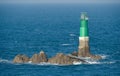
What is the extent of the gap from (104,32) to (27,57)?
55327 mm

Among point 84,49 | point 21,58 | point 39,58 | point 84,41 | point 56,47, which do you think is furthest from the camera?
point 56,47

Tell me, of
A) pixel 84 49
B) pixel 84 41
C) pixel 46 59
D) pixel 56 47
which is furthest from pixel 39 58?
pixel 56 47

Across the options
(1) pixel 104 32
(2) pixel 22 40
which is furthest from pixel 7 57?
(1) pixel 104 32

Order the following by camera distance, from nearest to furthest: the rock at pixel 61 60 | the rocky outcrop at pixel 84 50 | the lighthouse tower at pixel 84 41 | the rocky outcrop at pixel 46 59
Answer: the rock at pixel 61 60 < the rocky outcrop at pixel 46 59 < the rocky outcrop at pixel 84 50 < the lighthouse tower at pixel 84 41

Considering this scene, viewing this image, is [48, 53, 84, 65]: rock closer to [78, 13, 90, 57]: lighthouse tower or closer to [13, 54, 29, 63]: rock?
[13, 54, 29, 63]: rock

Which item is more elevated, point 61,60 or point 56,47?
point 56,47

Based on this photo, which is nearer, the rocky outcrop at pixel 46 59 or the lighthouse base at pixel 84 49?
the rocky outcrop at pixel 46 59

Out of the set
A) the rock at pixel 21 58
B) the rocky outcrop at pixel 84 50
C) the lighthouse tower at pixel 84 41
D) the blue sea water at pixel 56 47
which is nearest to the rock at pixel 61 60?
the blue sea water at pixel 56 47

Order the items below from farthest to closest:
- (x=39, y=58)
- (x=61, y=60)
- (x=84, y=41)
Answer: (x=84, y=41), (x=39, y=58), (x=61, y=60)

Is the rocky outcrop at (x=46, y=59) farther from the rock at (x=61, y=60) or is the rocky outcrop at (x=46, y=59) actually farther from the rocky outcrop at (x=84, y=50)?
the rocky outcrop at (x=84, y=50)

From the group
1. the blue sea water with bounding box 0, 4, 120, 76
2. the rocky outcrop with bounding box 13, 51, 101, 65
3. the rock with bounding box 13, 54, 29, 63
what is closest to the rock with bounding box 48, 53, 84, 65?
the rocky outcrop with bounding box 13, 51, 101, 65

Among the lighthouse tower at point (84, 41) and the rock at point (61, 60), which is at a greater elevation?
the lighthouse tower at point (84, 41)

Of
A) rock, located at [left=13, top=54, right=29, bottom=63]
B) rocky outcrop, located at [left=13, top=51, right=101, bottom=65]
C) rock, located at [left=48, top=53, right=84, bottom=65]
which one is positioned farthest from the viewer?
rock, located at [left=13, top=54, right=29, bottom=63]

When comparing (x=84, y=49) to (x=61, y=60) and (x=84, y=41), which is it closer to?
(x=84, y=41)
